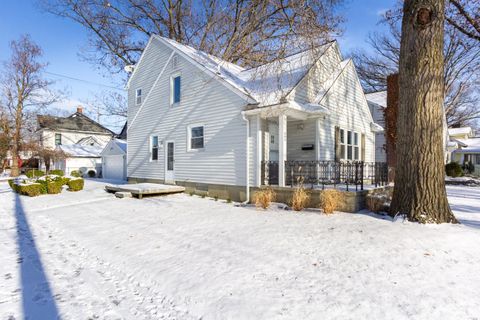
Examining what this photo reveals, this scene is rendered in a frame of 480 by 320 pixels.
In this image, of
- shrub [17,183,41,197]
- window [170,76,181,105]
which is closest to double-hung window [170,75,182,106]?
window [170,76,181,105]

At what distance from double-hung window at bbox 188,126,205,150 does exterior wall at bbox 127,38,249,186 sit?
0.23 metres

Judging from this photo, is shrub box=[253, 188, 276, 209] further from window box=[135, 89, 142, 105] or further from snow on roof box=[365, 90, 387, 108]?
snow on roof box=[365, 90, 387, 108]

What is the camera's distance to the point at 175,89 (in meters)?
13.0

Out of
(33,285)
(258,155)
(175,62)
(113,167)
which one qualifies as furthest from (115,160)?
(33,285)

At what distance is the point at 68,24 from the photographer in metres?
18.8

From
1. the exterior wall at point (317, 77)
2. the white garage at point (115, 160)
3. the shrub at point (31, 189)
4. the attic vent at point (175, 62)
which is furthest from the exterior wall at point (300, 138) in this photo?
the white garage at point (115, 160)

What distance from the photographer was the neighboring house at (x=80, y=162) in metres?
25.8

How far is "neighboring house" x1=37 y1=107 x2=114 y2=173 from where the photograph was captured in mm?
26672

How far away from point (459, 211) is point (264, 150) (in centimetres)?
609

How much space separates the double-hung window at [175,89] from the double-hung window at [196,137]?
1.85 meters

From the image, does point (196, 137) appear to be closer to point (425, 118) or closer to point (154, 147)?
point (154, 147)

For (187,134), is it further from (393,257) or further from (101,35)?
(101,35)

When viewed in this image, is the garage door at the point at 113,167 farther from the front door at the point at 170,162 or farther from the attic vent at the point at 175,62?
the attic vent at the point at 175,62

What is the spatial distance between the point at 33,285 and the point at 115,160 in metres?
18.1
